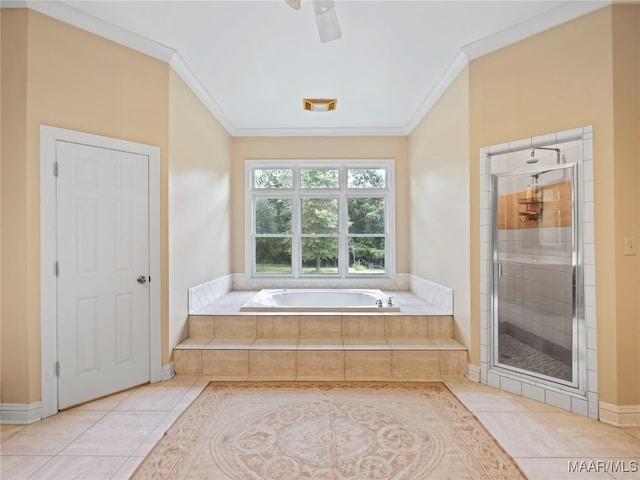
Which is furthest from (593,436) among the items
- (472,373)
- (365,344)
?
(365,344)

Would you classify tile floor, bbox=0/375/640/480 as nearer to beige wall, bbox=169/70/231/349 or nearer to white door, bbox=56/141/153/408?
white door, bbox=56/141/153/408

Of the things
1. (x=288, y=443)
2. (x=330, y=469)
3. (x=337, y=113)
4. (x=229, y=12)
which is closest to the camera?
(x=330, y=469)

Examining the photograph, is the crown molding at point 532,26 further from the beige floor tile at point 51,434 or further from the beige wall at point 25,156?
the beige floor tile at point 51,434

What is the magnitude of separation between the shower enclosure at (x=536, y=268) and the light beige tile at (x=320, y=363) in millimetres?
1260

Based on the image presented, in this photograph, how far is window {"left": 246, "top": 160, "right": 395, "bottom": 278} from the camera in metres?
4.79

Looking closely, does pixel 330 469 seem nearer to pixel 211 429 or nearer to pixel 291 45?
pixel 211 429

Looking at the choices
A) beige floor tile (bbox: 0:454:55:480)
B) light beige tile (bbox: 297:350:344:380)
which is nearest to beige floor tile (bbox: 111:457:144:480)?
beige floor tile (bbox: 0:454:55:480)

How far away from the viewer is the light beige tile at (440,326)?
3.14 metres

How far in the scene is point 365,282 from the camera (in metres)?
4.69

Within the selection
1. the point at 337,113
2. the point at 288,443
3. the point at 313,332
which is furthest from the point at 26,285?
the point at 337,113

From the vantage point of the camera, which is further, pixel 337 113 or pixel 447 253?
pixel 337 113

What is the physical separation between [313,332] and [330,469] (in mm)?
1496

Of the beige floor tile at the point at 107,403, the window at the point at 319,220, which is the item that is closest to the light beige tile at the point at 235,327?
the beige floor tile at the point at 107,403

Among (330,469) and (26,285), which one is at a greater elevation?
(26,285)
